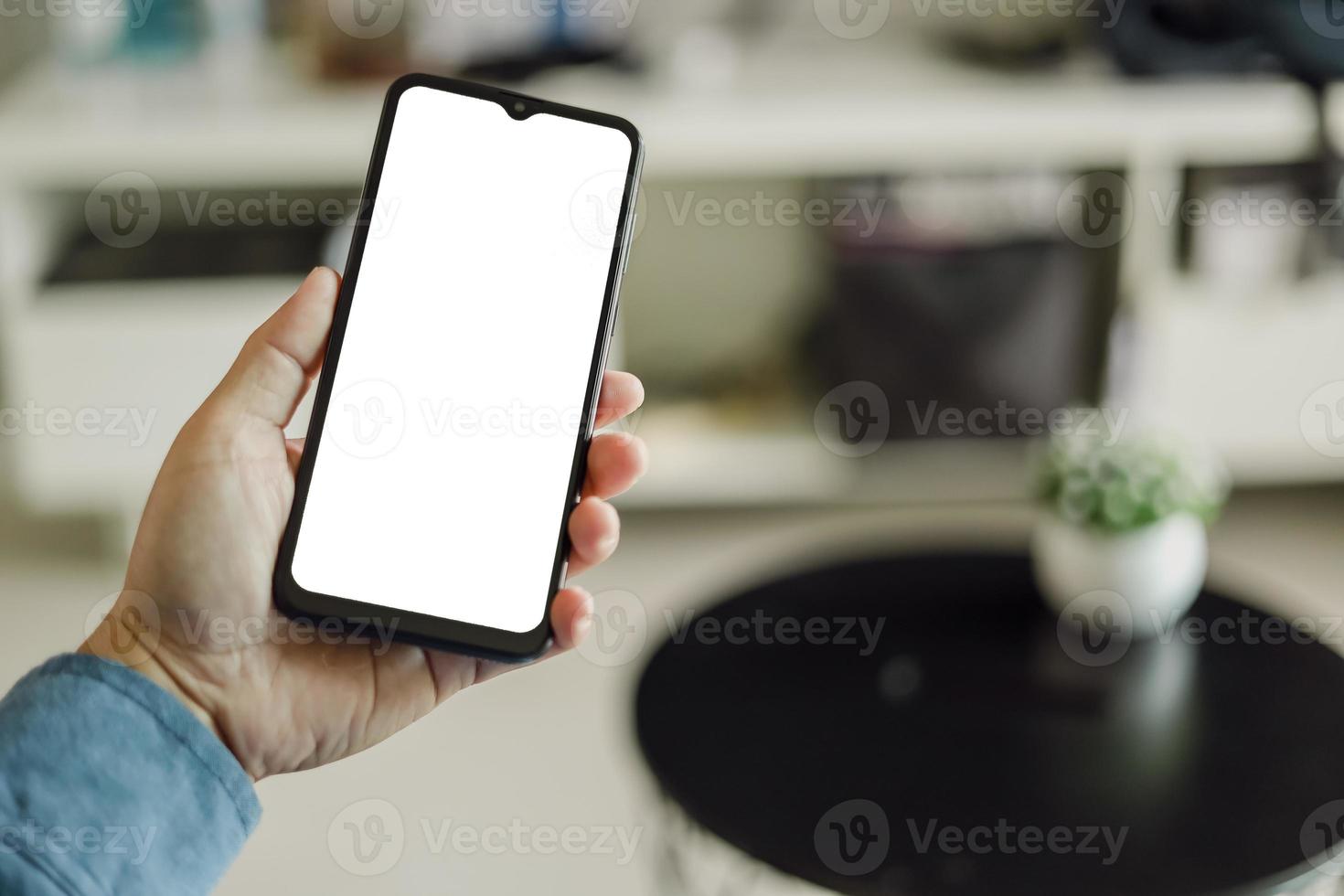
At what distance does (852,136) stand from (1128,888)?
1.15 metres

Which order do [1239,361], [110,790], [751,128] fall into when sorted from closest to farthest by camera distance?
[110,790]
[751,128]
[1239,361]

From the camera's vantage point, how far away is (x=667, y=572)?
6.23 feet

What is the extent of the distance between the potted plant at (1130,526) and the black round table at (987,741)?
0.15 ft

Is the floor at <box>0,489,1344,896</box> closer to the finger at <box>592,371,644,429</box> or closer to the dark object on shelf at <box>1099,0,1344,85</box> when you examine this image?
the finger at <box>592,371,644,429</box>

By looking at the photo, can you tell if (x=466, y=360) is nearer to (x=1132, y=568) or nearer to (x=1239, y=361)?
(x=1132, y=568)

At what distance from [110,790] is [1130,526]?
0.82 m

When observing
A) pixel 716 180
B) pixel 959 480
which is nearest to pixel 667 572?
pixel 959 480

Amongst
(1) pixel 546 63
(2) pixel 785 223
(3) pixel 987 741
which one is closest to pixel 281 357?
(3) pixel 987 741

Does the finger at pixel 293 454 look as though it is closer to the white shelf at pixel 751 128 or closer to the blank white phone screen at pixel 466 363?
the blank white phone screen at pixel 466 363

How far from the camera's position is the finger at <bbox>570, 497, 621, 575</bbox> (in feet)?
2.48

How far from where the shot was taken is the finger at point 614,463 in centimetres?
78

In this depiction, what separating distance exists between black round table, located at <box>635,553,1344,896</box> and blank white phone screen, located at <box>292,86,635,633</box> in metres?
0.28

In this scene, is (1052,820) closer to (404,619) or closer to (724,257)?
(404,619)

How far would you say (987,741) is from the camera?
979mm
